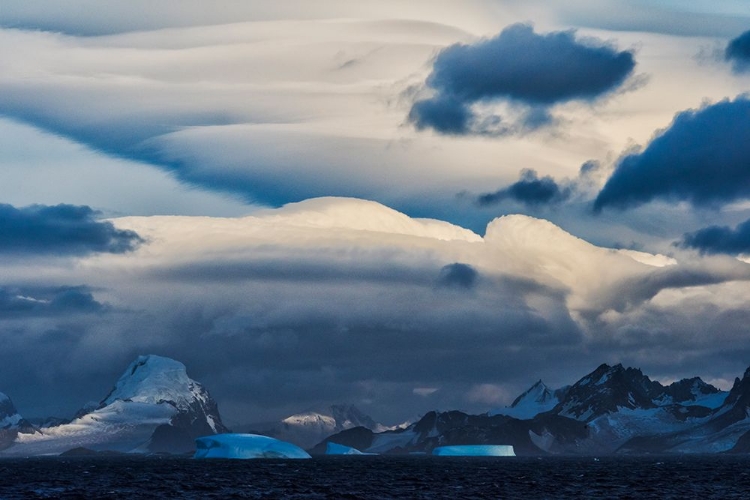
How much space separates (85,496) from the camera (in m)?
198

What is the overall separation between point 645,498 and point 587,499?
11.7 meters

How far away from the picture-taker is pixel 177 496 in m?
198

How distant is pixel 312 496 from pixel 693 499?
62.8 meters

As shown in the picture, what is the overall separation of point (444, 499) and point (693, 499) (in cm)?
4185

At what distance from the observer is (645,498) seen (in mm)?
198625

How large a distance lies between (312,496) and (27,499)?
148ft

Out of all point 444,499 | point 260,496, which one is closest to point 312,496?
point 260,496

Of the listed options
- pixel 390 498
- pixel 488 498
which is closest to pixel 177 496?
pixel 390 498

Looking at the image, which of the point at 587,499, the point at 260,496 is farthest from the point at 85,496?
the point at 587,499

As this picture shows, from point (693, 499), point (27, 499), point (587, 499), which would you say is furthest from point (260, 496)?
point (693, 499)

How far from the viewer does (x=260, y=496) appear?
196m

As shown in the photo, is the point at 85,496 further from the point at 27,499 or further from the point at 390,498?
the point at 390,498

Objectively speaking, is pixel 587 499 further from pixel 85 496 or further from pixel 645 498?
pixel 85 496

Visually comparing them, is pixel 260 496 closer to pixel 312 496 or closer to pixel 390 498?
pixel 312 496
